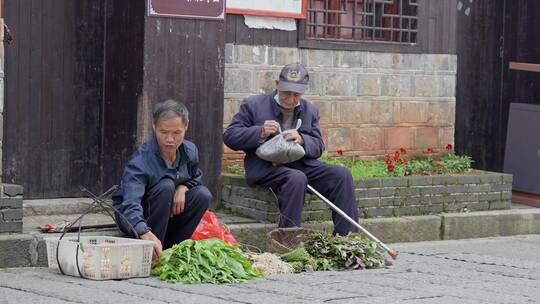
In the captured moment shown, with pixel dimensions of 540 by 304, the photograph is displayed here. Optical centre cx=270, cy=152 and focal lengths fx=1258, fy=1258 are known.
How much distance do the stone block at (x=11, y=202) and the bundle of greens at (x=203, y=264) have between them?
3.61ft

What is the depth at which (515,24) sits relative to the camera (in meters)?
14.2

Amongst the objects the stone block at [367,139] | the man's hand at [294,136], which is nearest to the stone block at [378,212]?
the stone block at [367,139]

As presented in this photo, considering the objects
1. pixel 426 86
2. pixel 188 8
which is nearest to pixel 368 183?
pixel 426 86

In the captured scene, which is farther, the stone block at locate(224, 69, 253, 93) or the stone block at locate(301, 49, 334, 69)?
the stone block at locate(301, 49, 334, 69)

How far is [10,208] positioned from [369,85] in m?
4.30

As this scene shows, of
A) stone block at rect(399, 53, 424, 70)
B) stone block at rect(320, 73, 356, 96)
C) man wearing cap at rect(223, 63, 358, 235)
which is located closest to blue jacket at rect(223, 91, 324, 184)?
man wearing cap at rect(223, 63, 358, 235)

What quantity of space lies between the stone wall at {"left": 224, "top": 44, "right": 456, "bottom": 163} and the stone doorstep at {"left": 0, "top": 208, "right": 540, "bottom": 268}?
1.09 meters

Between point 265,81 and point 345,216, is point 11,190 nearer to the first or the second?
point 345,216

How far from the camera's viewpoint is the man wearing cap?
9773 mm

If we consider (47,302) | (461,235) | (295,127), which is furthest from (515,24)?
(47,302)

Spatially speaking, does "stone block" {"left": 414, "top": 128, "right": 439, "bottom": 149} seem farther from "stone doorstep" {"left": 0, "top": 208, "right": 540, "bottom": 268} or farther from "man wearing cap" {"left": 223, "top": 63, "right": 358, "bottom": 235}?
"man wearing cap" {"left": 223, "top": 63, "right": 358, "bottom": 235}

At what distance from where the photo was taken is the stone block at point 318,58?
1143cm

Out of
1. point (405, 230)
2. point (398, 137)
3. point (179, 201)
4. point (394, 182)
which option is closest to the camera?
point (179, 201)

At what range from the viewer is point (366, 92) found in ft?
39.1
